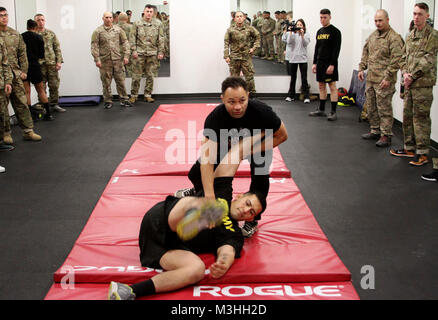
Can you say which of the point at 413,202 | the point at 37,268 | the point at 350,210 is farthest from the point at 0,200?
the point at 413,202

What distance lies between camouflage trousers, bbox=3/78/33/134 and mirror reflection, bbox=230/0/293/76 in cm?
432

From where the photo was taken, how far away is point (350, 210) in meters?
3.79

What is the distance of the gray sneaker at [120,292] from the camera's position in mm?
2350

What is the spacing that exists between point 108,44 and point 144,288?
627cm

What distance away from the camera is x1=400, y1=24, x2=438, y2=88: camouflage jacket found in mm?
4633

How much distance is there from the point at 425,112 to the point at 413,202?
4.20 feet

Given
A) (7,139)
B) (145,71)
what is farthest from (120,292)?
(145,71)

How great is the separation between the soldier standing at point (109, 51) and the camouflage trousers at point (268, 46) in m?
2.95

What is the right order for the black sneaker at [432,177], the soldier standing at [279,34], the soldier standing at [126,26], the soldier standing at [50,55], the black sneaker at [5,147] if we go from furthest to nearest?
the soldier standing at [279,34] → the soldier standing at [126,26] → the soldier standing at [50,55] → the black sneaker at [5,147] → the black sneaker at [432,177]

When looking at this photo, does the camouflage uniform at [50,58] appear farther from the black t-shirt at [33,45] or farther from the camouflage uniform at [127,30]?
the camouflage uniform at [127,30]

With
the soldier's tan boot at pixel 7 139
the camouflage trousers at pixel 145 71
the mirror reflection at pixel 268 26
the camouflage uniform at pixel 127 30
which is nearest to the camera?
the soldier's tan boot at pixel 7 139

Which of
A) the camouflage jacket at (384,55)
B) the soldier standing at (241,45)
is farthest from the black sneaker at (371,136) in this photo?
the soldier standing at (241,45)

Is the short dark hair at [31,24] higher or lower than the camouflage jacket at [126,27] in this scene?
lower

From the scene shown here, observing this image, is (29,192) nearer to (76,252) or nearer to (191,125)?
(76,252)
